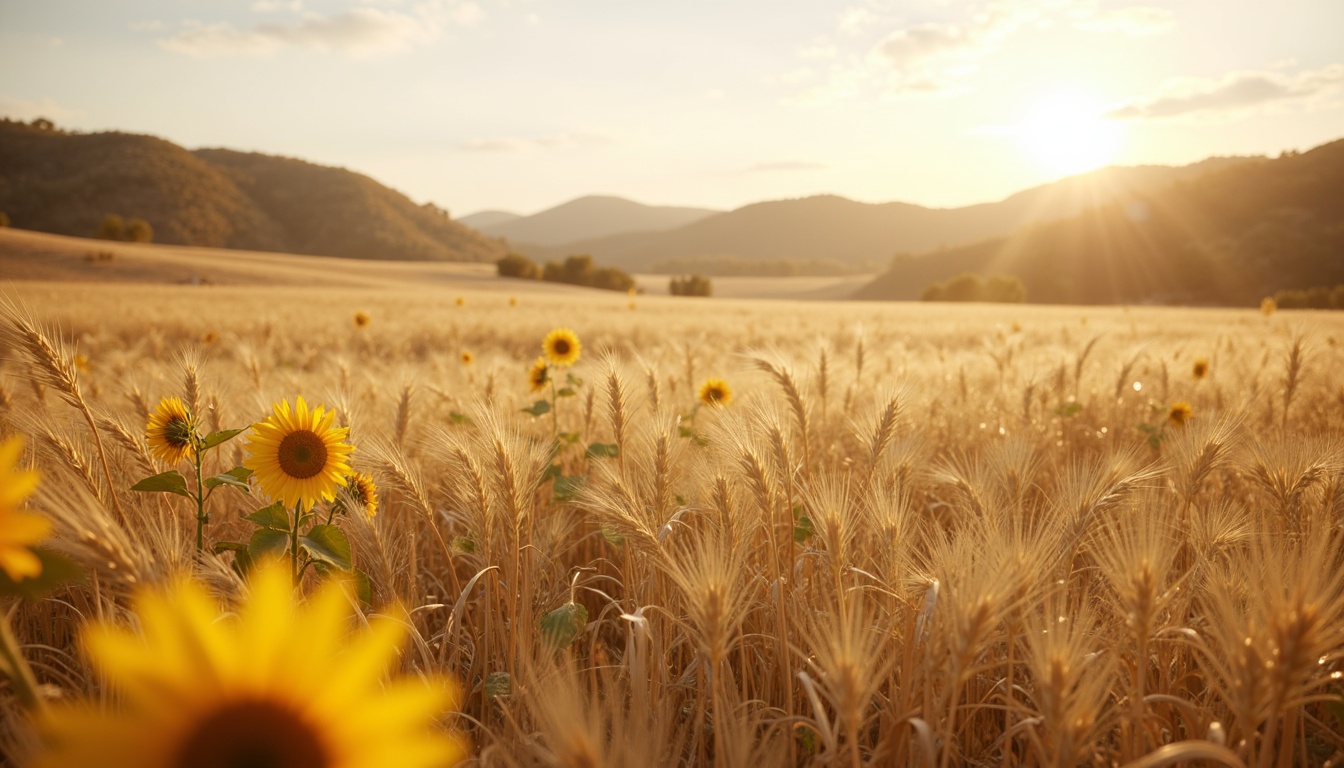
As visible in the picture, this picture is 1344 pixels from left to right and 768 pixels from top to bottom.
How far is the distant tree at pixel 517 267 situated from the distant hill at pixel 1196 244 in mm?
40489

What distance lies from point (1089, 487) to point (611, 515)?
129 cm

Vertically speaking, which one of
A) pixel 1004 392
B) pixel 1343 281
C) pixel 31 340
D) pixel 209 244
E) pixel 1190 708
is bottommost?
pixel 1190 708

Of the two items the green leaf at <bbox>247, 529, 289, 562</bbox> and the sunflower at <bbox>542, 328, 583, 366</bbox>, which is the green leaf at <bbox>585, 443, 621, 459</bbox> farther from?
the sunflower at <bbox>542, 328, 583, 366</bbox>

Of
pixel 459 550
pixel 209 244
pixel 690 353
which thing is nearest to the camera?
pixel 459 550

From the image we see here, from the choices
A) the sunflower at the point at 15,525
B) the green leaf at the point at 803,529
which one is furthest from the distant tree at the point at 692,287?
the sunflower at the point at 15,525

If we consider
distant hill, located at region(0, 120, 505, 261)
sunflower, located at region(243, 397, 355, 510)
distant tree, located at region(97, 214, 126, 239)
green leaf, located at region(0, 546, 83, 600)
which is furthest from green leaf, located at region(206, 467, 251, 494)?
distant hill, located at region(0, 120, 505, 261)

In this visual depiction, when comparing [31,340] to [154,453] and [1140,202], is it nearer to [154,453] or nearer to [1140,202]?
[154,453]

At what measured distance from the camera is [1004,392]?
416 centimetres

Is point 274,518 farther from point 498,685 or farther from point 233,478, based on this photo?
point 498,685

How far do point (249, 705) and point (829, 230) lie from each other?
18254 cm

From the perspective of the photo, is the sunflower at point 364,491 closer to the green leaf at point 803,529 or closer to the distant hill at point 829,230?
the green leaf at point 803,529

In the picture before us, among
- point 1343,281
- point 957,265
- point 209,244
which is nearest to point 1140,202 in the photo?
point 957,265

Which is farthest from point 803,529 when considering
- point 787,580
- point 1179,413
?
point 1179,413

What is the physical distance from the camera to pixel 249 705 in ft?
1.81
